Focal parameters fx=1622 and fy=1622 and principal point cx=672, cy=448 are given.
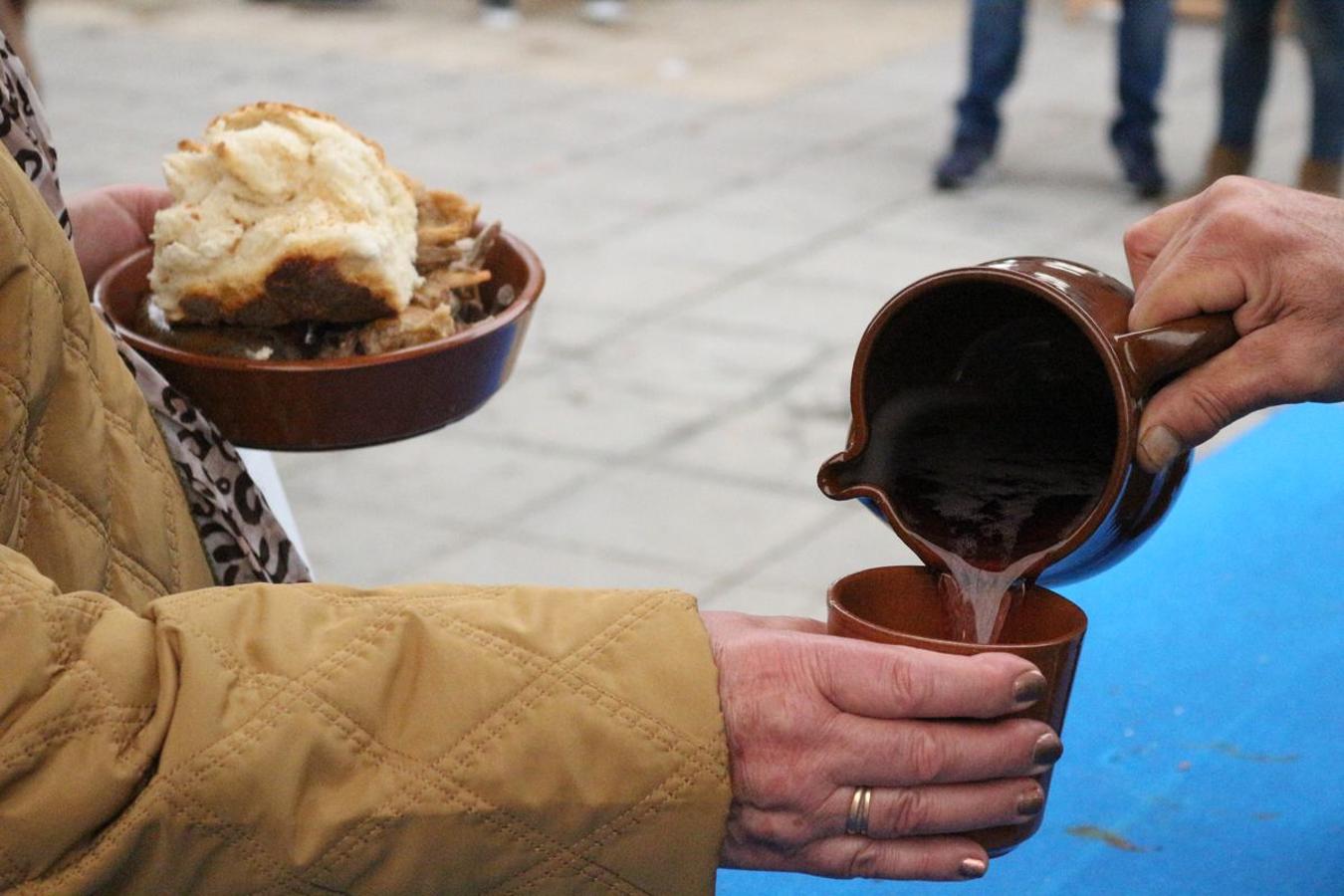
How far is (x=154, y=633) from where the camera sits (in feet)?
2.93

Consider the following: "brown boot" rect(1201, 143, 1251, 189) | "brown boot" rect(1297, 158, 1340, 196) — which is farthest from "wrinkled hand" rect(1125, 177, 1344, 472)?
"brown boot" rect(1201, 143, 1251, 189)

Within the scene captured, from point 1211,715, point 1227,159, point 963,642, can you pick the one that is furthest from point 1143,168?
point 963,642

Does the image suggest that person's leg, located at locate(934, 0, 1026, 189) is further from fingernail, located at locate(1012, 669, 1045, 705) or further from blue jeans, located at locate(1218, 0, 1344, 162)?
fingernail, located at locate(1012, 669, 1045, 705)

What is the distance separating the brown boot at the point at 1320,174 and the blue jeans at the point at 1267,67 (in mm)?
17

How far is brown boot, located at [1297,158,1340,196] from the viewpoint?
4984 mm

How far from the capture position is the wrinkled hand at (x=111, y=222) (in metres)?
1.51

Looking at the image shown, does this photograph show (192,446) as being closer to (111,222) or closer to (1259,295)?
(111,222)

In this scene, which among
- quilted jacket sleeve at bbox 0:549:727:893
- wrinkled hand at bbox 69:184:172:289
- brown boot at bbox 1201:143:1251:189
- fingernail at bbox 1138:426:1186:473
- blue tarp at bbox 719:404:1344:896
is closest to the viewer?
quilted jacket sleeve at bbox 0:549:727:893

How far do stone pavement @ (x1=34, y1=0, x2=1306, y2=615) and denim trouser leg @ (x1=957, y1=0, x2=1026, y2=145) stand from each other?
21cm

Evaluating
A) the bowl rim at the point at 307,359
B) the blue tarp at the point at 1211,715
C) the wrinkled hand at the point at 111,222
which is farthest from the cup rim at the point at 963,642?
the wrinkled hand at the point at 111,222

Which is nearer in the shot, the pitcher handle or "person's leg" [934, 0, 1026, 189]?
the pitcher handle

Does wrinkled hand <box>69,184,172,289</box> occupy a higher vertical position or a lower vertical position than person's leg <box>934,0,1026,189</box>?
higher

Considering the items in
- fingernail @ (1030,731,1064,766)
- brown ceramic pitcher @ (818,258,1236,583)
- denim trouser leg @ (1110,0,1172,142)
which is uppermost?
brown ceramic pitcher @ (818,258,1236,583)

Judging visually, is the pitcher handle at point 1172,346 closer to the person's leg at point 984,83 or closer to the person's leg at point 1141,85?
the person's leg at point 984,83
